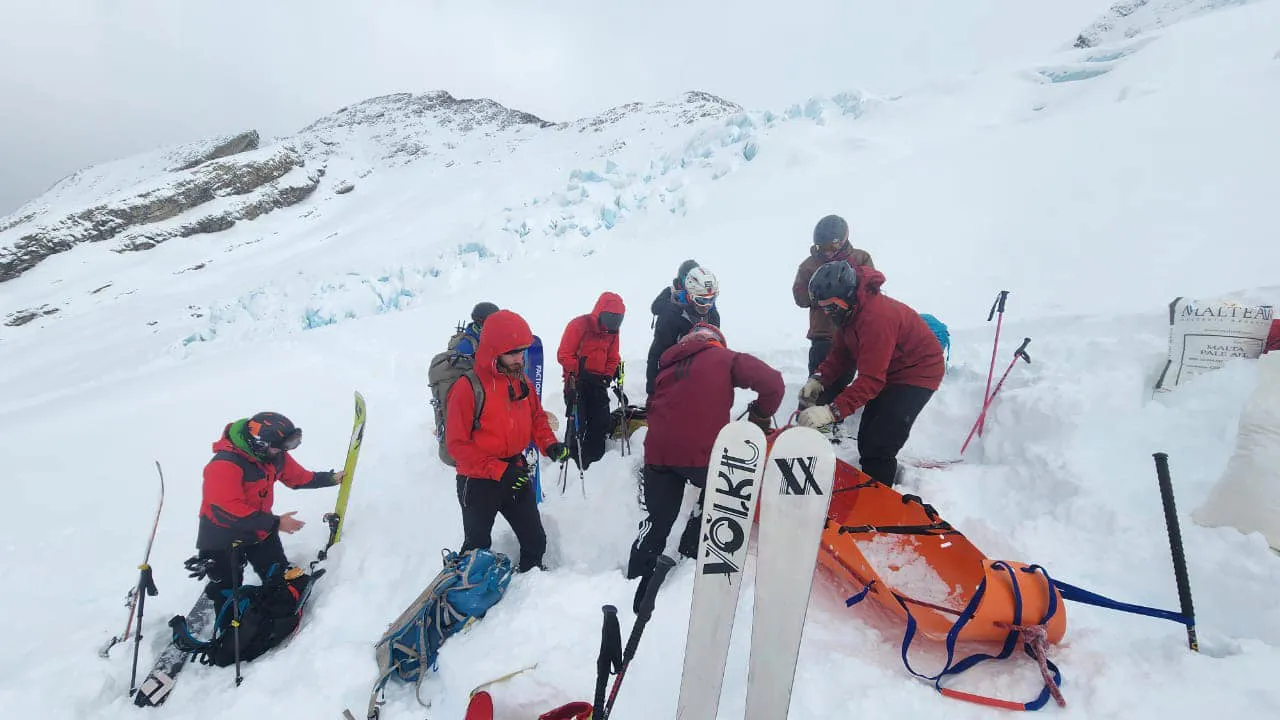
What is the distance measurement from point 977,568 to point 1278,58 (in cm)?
1228

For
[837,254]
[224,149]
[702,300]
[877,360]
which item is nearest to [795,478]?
[877,360]

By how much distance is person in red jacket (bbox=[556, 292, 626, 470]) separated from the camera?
450 cm

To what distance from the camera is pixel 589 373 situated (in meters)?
4.61

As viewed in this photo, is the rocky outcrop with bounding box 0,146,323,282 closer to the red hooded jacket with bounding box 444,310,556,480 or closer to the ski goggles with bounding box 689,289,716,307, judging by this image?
the red hooded jacket with bounding box 444,310,556,480

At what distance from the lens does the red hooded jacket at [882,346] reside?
304cm

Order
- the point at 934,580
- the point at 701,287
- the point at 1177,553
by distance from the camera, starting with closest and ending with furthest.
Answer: the point at 1177,553
the point at 934,580
the point at 701,287

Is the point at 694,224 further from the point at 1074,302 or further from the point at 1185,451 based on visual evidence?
the point at 1185,451

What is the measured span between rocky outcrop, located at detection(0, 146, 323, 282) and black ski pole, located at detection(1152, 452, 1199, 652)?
35004mm

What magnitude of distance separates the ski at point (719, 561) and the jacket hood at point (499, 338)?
52.0 inches

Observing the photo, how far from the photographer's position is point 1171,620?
2.06 metres

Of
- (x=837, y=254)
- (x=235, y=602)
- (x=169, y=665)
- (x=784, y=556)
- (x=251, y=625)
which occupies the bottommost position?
(x=169, y=665)

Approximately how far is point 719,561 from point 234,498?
3176 mm

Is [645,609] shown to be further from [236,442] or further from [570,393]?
[236,442]

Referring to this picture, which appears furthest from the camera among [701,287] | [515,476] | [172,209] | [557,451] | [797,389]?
[172,209]
